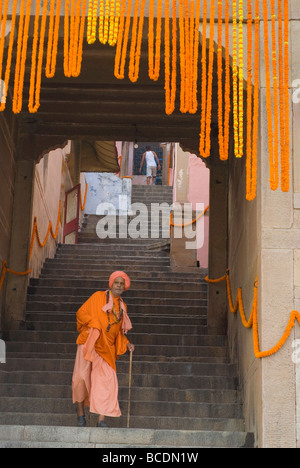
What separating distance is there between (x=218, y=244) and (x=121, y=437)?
488 cm

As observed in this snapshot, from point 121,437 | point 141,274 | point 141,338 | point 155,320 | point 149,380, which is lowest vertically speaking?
point 121,437

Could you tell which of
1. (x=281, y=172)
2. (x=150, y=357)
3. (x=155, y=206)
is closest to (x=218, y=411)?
(x=150, y=357)

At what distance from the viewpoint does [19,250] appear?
39.7 feet

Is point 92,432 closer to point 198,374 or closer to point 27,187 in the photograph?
point 198,374

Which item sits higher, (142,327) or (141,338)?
(142,327)

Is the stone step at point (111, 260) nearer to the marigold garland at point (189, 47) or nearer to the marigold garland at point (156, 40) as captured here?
the marigold garland at point (189, 47)

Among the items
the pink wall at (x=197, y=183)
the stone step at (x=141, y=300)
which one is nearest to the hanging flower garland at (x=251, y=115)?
the stone step at (x=141, y=300)

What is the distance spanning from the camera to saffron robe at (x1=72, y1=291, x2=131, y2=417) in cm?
819

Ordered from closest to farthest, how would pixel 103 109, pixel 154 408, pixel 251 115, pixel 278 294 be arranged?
pixel 278 294
pixel 251 115
pixel 154 408
pixel 103 109

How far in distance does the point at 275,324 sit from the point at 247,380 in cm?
129

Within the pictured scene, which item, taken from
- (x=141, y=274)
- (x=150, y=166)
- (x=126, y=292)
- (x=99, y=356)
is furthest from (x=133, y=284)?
(x=150, y=166)

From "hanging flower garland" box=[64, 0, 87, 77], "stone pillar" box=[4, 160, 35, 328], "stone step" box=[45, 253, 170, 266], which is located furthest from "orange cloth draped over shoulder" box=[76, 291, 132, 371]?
"stone step" box=[45, 253, 170, 266]

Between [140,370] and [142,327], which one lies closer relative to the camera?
[140,370]

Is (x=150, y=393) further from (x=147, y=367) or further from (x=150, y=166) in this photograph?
(x=150, y=166)
